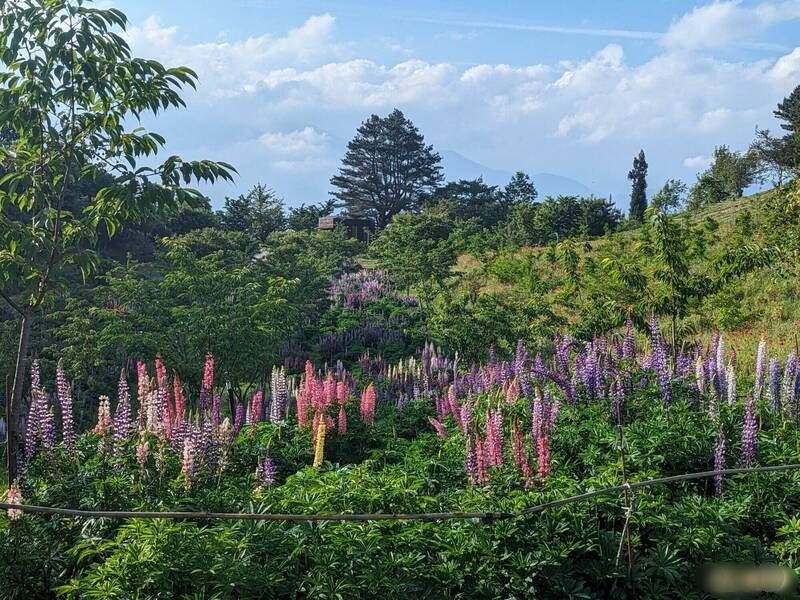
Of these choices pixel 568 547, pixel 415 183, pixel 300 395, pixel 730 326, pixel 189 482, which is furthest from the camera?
pixel 415 183

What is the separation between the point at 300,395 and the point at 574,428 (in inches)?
139

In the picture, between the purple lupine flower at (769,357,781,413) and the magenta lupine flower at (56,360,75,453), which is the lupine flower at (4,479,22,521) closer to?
the magenta lupine flower at (56,360,75,453)

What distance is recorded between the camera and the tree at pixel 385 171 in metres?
66.2

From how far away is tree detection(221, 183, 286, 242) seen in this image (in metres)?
43.6

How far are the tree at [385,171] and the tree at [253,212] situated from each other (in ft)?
66.5

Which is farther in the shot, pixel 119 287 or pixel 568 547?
pixel 119 287

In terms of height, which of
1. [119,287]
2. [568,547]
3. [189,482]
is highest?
[119,287]

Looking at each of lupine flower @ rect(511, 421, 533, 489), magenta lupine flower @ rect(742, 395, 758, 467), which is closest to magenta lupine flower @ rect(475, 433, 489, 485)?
lupine flower @ rect(511, 421, 533, 489)

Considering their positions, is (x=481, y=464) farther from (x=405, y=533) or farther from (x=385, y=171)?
(x=385, y=171)

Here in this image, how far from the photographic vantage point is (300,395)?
905cm

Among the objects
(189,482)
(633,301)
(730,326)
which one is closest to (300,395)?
(189,482)

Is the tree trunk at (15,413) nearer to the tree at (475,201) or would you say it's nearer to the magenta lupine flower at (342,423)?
the magenta lupine flower at (342,423)

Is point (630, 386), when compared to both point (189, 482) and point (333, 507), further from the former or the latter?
point (189, 482)

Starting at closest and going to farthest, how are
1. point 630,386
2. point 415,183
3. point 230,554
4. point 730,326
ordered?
point 230,554
point 630,386
point 730,326
point 415,183
